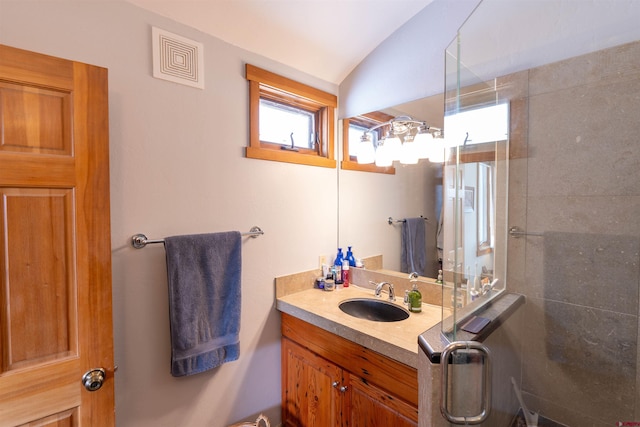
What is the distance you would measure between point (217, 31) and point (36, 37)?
2.41 ft

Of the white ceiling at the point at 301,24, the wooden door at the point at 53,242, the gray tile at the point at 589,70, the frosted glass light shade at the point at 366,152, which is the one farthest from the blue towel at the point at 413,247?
the wooden door at the point at 53,242

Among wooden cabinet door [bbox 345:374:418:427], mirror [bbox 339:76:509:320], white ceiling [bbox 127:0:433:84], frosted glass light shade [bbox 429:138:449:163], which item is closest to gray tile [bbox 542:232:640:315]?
mirror [bbox 339:76:509:320]

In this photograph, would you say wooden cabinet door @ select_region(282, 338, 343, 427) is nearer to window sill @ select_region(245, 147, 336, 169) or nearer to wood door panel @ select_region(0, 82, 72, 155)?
window sill @ select_region(245, 147, 336, 169)

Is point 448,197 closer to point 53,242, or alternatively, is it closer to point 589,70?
point 589,70

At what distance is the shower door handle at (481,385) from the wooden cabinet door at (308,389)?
584 millimetres

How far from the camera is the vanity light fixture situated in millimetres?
1687

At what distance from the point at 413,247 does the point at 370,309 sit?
0.48 m

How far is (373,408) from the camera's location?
130cm

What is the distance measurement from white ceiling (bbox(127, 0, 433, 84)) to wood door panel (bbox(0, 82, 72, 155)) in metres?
0.64

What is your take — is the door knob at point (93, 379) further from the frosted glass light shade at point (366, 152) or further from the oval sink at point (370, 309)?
the frosted glass light shade at point (366, 152)

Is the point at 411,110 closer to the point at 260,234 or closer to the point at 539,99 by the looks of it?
the point at 539,99

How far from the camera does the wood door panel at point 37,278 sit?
0.90 m

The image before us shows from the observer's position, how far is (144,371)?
133cm

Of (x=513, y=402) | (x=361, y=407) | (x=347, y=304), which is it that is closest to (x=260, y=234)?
(x=347, y=304)
